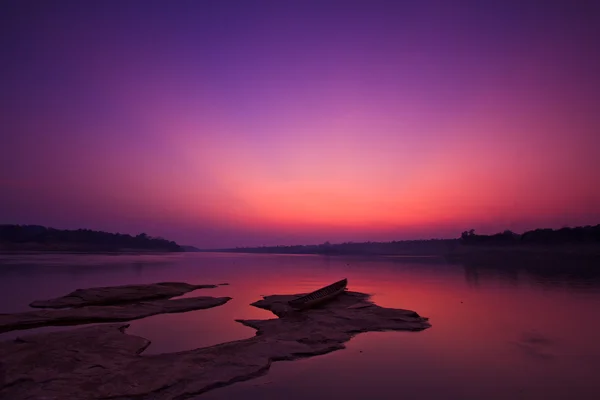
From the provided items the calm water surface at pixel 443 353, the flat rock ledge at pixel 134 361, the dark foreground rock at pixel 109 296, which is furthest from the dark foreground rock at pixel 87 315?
the flat rock ledge at pixel 134 361

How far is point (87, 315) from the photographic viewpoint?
21.4m

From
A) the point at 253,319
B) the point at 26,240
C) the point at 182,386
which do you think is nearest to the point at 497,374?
the point at 182,386

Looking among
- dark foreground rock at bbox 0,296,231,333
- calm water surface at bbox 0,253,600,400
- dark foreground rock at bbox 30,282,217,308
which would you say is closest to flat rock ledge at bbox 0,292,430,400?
calm water surface at bbox 0,253,600,400

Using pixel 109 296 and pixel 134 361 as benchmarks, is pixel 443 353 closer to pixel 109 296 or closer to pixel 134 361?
pixel 134 361

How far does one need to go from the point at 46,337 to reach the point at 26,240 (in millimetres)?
201974

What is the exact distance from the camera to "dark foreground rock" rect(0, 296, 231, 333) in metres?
19.3

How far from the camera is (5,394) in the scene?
32.7 ft

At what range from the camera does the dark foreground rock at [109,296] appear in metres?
25.5

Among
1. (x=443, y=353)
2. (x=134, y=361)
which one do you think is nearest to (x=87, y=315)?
(x=134, y=361)

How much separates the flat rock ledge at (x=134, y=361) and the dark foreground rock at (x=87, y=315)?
339 cm

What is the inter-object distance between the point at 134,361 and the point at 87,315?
1124 cm

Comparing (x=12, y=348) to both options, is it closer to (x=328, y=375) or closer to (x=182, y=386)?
(x=182, y=386)

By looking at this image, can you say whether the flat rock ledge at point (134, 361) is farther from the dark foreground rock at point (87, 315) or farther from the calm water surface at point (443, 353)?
the dark foreground rock at point (87, 315)

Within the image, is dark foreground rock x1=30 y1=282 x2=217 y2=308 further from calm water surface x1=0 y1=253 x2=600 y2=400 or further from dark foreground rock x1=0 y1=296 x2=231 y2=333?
dark foreground rock x1=0 y1=296 x2=231 y2=333
